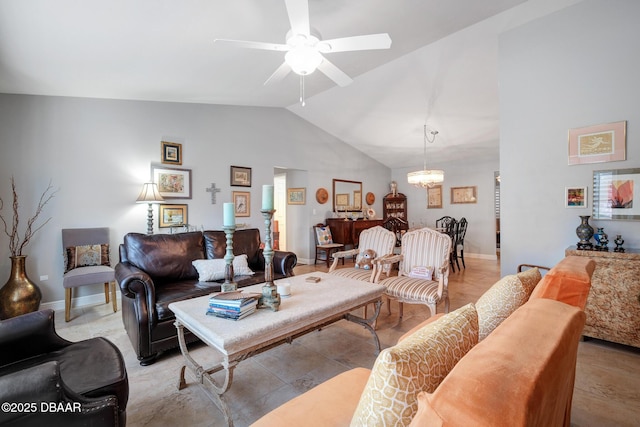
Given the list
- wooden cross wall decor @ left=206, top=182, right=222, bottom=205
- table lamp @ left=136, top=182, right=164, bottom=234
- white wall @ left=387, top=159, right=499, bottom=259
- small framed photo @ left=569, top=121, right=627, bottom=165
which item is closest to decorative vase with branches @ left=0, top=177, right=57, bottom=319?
table lamp @ left=136, top=182, right=164, bottom=234

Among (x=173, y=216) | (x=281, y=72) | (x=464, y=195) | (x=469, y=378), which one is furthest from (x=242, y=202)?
(x=464, y=195)

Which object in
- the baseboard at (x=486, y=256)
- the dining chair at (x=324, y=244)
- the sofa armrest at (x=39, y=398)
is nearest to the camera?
the sofa armrest at (x=39, y=398)

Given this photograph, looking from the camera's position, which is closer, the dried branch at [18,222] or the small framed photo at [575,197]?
the small framed photo at [575,197]

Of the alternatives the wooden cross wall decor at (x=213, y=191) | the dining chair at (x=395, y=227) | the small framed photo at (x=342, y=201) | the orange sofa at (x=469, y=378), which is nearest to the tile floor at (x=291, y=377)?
the orange sofa at (x=469, y=378)

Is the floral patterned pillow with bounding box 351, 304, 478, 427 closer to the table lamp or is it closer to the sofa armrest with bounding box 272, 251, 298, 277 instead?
the sofa armrest with bounding box 272, 251, 298, 277

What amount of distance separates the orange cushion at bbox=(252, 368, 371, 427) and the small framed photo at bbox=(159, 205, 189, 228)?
3.72 metres

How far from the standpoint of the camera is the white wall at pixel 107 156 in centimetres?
321

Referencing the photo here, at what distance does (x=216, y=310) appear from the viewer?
1.63 metres

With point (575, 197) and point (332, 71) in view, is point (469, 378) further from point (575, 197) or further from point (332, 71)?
point (575, 197)

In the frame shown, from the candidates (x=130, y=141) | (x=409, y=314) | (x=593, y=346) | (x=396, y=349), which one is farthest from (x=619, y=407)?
(x=130, y=141)

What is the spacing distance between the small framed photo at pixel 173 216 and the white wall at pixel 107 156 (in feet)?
0.30

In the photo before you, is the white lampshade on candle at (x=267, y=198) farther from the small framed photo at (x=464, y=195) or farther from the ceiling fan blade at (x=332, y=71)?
the small framed photo at (x=464, y=195)

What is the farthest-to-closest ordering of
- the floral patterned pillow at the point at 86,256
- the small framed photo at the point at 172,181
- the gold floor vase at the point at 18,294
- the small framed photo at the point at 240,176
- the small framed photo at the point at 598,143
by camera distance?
the small framed photo at the point at 240,176 → the small framed photo at the point at 172,181 → the floral patterned pillow at the point at 86,256 → the gold floor vase at the point at 18,294 → the small framed photo at the point at 598,143

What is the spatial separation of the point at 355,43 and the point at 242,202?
3.40m
